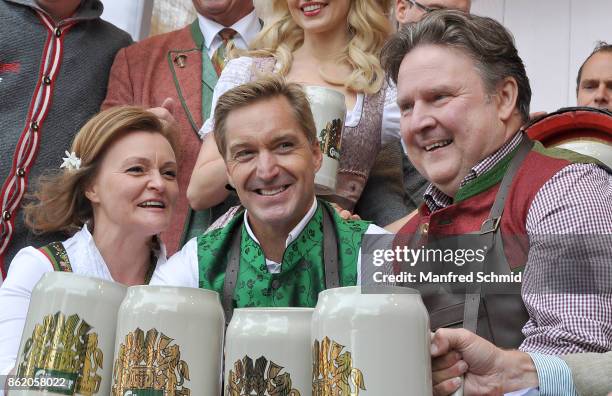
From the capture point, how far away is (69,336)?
3.06ft

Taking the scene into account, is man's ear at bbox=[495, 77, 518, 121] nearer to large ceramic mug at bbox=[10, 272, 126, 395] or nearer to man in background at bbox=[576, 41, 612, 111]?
large ceramic mug at bbox=[10, 272, 126, 395]

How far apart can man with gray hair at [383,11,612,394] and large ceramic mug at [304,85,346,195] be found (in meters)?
0.17

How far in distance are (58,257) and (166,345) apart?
907mm

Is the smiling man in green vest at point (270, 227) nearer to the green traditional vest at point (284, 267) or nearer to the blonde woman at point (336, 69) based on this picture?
the green traditional vest at point (284, 267)

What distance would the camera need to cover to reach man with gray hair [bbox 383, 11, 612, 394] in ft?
3.35

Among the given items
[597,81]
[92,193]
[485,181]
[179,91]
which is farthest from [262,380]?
[597,81]

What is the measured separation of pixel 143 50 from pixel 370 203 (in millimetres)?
750

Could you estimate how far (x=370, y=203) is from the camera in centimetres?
192

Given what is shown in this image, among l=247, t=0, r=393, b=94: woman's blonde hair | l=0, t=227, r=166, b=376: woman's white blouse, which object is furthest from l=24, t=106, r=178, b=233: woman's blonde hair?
l=247, t=0, r=393, b=94: woman's blonde hair

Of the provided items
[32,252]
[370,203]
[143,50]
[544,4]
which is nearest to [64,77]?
[143,50]

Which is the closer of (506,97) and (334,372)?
(334,372)

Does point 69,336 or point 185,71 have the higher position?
point 185,71

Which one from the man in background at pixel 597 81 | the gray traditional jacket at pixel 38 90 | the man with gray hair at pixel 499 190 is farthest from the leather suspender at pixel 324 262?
the man in background at pixel 597 81

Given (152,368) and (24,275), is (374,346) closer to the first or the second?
(152,368)
